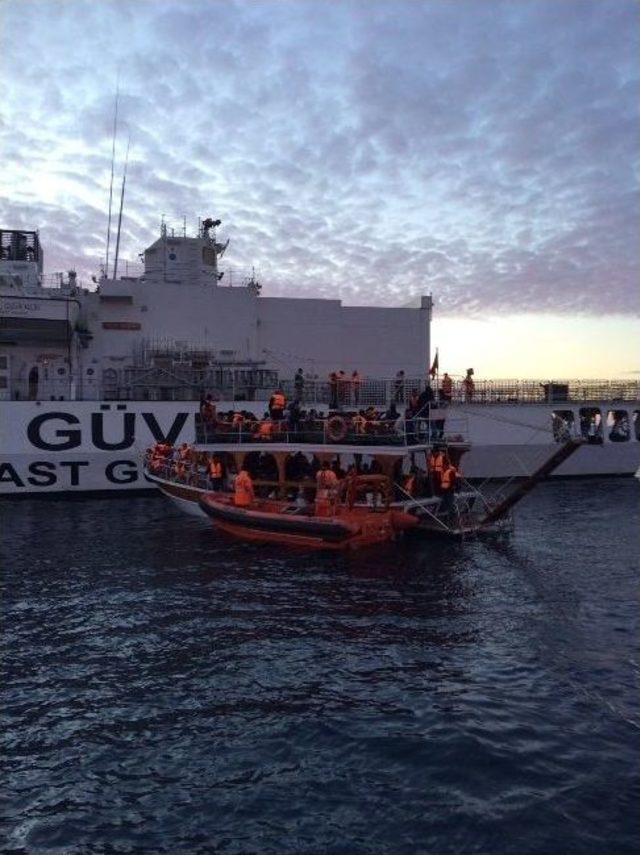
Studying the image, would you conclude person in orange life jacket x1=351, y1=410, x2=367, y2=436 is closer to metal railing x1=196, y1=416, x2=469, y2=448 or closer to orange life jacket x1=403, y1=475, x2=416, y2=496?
metal railing x1=196, y1=416, x2=469, y2=448

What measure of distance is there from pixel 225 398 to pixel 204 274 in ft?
35.0

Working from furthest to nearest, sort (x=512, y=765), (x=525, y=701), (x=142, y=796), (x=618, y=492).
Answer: (x=618, y=492), (x=525, y=701), (x=512, y=765), (x=142, y=796)

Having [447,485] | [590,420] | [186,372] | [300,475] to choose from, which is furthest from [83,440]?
[590,420]

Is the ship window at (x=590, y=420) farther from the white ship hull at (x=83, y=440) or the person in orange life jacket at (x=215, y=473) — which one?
the person in orange life jacket at (x=215, y=473)

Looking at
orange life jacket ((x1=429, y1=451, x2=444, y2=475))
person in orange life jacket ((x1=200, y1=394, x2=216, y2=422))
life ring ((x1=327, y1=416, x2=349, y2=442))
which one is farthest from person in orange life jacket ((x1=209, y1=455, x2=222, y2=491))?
orange life jacket ((x1=429, y1=451, x2=444, y2=475))

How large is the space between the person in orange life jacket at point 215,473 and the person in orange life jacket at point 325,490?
4.22 metres

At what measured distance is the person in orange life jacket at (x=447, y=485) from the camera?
23.1 meters

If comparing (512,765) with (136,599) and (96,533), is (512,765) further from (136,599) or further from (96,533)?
(96,533)

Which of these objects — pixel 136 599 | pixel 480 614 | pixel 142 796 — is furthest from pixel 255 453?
pixel 142 796

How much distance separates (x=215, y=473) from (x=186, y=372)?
13.0 metres

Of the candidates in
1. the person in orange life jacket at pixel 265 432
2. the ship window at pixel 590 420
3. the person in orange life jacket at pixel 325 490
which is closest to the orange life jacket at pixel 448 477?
the person in orange life jacket at pixel 325 490

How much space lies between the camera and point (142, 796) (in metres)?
8.41

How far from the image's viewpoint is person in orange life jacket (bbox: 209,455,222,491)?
2553cm

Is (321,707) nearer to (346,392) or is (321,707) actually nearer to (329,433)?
(329,433)
